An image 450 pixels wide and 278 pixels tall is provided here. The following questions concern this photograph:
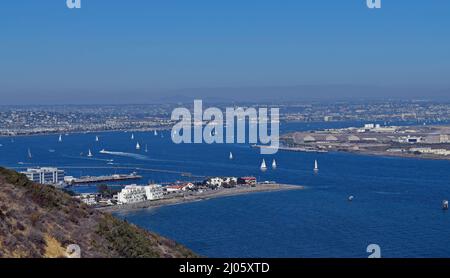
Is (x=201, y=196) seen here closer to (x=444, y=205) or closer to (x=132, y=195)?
(x=132, y=195)

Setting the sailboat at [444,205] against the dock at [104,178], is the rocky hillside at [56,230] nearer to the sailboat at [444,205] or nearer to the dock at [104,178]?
the sailboat at [444,205]

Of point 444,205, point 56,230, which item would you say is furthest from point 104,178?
point 56,230

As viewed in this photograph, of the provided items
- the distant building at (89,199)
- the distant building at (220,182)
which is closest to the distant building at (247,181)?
the distant building at (220,182)

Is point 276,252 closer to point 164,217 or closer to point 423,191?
point 164,217

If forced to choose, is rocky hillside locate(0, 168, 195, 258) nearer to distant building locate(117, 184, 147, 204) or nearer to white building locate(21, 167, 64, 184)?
distant building locate(117, 184, 147, 204)

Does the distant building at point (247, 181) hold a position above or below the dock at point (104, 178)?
above
